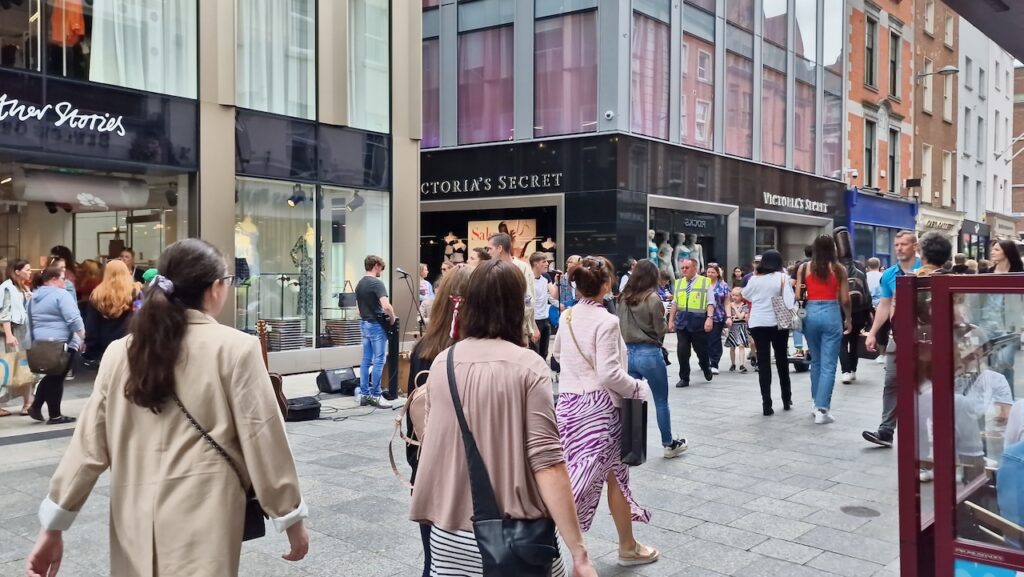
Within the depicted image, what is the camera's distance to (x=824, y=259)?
27.7 feet

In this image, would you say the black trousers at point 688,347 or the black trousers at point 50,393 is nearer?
the black trousers at point 50,393

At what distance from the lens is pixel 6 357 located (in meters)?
8.98

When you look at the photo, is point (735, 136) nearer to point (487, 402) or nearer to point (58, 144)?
point (58, 144)

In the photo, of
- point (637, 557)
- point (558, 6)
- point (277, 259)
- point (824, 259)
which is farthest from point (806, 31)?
point (637, 557)

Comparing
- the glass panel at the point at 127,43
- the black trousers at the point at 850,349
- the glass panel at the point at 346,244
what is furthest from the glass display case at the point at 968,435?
the glass panel at the point at 346,244

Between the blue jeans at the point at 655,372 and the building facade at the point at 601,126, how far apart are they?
1268cm

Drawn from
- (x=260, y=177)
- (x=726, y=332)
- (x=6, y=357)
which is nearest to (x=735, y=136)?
(x=726, y=332)

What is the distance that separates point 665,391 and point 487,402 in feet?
15.0

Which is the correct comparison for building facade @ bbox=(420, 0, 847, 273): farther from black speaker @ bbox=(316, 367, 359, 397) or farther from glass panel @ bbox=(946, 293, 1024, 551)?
glass panel @ bbox=(946, 293, 1024, 551)

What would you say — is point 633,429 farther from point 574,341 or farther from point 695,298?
point 695,298

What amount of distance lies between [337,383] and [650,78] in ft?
43.7

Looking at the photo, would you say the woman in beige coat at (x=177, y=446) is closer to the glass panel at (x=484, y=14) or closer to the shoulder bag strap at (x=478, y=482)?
the shoulder bag strap at (x=478, y=482)

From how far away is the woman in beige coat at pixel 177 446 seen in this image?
2.43 m

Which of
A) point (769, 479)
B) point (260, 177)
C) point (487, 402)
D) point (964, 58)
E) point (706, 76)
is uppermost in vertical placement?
point (964, 58)
